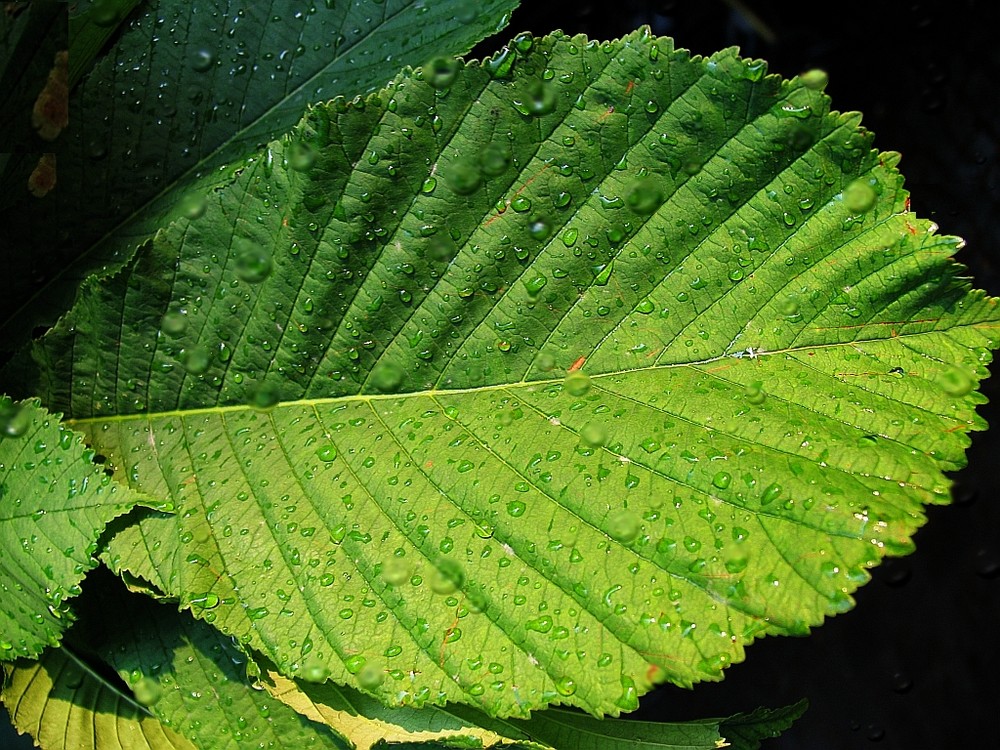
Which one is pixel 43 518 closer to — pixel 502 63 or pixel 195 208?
pixel 195 208

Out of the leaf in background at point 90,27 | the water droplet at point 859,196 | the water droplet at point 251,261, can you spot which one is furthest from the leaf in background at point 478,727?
the leaf in background at point 90,27

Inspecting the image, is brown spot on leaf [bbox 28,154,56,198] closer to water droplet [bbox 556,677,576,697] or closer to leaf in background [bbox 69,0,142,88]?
leaf in background [bbox 69,0,142,88]

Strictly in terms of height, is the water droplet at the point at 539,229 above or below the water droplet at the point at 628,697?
above

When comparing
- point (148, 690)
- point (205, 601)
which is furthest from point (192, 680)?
point (205, 601)

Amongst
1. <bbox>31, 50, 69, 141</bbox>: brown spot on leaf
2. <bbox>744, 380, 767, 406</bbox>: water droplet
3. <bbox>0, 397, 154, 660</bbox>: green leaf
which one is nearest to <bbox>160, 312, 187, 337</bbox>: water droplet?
<bbox>0, 397, 154, 660</bbox>: green leaf

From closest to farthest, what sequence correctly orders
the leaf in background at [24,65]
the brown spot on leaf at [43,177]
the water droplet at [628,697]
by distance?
the water droplet at [628,697]
the leaf in background at [24,65]
the brown spot on leaf at [43,177]

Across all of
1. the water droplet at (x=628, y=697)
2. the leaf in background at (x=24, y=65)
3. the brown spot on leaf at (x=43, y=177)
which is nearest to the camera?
the water droplet at (x=628, y=697)

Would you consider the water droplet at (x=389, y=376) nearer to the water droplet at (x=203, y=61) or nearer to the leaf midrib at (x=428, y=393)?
the leaf midrib at (x=428, y=393)

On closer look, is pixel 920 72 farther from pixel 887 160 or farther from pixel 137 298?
pixel 137 298
